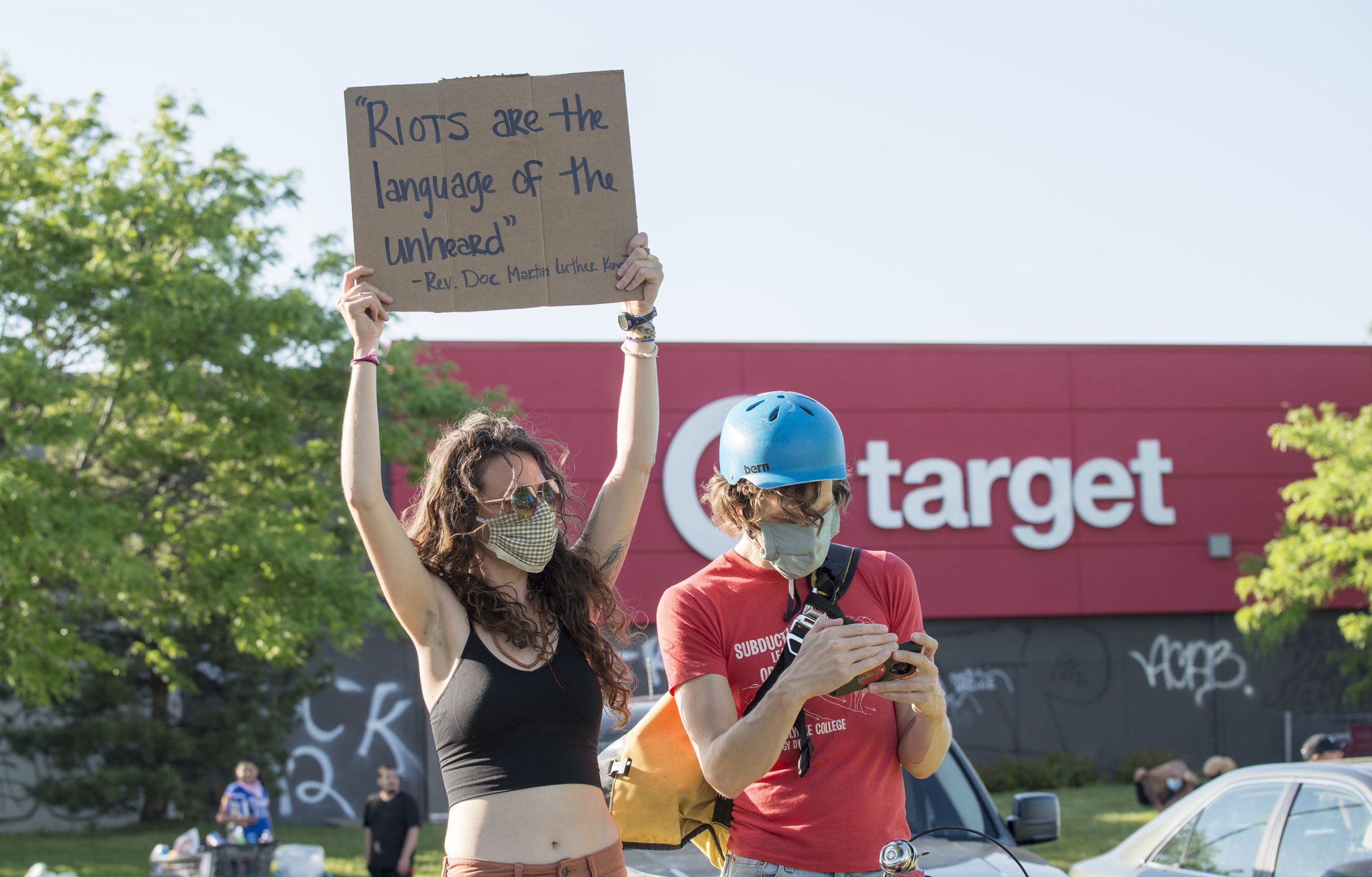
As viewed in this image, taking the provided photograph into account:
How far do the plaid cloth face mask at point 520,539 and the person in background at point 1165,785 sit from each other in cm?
1282

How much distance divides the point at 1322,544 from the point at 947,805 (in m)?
17.3

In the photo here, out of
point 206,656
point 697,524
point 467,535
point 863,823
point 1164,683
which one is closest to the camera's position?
point 863,823

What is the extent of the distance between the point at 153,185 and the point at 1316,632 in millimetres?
21228

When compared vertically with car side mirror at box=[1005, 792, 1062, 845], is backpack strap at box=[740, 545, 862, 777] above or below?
above

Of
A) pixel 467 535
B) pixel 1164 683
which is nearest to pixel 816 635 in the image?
pixel 467 535

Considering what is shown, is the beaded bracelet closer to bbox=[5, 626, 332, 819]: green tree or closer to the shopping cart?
the shopping cart

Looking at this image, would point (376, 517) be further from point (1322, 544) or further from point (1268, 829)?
point (1322, 544)

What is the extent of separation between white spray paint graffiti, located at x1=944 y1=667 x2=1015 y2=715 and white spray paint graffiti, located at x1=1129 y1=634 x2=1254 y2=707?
2595mm

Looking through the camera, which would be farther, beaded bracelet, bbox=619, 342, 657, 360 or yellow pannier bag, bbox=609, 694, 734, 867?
beaded bracelet, bbox=619, 342, 657, 360

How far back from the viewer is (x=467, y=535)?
311 cm

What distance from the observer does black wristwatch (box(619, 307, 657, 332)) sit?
3.41 meters

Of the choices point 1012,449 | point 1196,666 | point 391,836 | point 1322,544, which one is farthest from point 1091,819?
point 391,836

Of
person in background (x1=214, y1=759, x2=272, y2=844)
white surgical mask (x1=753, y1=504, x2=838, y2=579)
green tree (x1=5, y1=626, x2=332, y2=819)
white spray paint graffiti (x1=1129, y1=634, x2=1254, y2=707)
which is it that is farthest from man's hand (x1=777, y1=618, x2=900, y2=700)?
white spray paint graffiti (x1=1129, y1=634, x2=1254, y2=707)

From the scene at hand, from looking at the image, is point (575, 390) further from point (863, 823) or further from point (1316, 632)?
point (863, 823)
